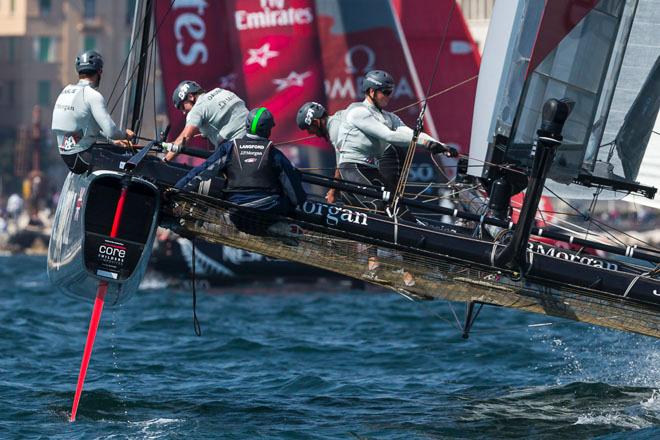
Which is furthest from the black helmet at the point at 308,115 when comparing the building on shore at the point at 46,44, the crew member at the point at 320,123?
the building on shore at the point at 46,44

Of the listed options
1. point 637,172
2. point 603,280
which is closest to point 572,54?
point 637,172

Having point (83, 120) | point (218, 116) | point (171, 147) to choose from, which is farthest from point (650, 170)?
point (83, 120)

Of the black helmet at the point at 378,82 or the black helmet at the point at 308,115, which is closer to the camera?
the black helmet at the point at 378,82

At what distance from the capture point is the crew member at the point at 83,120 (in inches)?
353

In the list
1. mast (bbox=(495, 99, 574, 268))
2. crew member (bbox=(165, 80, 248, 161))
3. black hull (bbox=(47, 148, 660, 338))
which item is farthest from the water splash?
crew member (bbox=(165, 80, 248, 161))

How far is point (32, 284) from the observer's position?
23344 mm

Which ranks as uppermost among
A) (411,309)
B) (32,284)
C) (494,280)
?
(494,280)

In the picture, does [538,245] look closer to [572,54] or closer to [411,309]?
[572,54]

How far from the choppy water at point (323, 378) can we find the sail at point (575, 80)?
126 cm

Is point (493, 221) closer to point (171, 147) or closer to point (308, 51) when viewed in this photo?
point (171, 147)

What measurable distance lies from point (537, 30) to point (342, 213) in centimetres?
203

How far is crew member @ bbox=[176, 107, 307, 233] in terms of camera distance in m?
8.63

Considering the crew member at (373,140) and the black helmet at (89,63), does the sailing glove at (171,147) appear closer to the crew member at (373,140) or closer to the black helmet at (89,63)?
the black helmet at (89,63)

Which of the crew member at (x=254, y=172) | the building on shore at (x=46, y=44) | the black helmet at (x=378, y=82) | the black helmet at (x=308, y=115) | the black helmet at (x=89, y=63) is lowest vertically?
the building on shore at (x=46, y=44)
